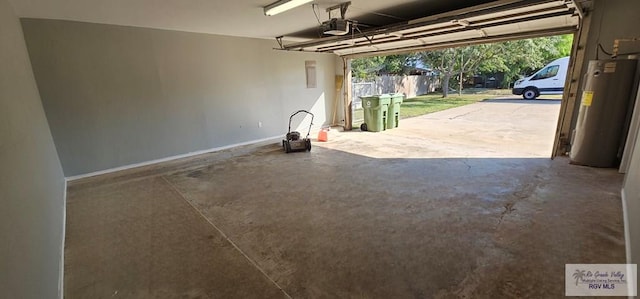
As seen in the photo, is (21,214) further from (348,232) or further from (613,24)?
(613,24)

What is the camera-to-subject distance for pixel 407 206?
10.2ft

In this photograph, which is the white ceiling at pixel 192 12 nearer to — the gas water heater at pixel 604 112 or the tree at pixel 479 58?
the gas water heater at pixel 604 112

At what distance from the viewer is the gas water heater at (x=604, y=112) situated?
12.3 feet

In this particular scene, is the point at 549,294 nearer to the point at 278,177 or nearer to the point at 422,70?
the point at 278,177

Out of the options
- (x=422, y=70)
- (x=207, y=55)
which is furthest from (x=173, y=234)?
(x=422, y=70)

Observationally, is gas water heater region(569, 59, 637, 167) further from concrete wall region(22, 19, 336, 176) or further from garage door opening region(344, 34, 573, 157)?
concrete wall region(22, 19, 336, 176)

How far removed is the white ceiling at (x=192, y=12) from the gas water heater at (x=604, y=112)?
6.93 ft

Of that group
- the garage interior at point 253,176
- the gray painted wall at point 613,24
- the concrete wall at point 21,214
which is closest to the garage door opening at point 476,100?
the garage interior at point 253,176

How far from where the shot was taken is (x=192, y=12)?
3887mm

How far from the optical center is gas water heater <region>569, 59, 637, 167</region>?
3742mm

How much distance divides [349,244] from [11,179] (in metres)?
2.19

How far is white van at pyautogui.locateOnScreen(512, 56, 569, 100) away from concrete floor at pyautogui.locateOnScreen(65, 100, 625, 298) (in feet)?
34.6

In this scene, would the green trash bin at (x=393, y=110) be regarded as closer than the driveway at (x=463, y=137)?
No

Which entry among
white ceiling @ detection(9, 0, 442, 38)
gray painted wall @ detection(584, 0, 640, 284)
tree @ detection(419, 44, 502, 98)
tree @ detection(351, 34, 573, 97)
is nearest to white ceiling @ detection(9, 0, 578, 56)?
white ceiling @ detection(9, 0, 442, 38)
